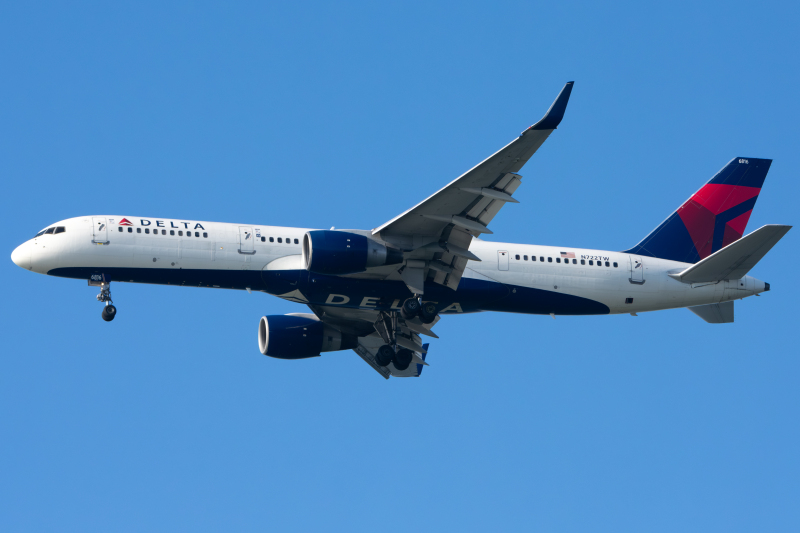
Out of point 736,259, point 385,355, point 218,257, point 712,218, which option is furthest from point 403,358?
point 712,218

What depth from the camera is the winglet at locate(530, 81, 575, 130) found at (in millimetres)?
29125

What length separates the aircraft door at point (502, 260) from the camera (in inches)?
1521

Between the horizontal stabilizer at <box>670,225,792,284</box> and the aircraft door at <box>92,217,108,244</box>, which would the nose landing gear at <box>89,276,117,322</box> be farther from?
the horizontal stabilizer at <box>670,225,792,284</box>

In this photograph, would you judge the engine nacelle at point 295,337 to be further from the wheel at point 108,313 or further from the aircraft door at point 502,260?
the aircraft door at point 502,260

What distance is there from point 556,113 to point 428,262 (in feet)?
29.5

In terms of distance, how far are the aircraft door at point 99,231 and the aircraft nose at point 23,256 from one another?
2614mm

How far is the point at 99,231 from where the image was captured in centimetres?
3575

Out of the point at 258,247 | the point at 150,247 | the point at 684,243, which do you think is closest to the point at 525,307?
the point at 684,243

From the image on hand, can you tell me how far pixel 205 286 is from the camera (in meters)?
36.6

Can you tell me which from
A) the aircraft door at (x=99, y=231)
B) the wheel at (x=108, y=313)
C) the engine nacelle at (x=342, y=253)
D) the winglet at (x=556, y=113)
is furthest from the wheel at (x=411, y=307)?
the aircraft door at (x=99, y=231)

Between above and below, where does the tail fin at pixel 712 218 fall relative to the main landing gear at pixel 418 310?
above

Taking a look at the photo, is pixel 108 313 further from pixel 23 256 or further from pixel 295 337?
pixel 295 337

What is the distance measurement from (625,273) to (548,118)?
42.1 ft

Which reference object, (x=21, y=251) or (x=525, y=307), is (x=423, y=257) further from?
(x=21, y=251)
